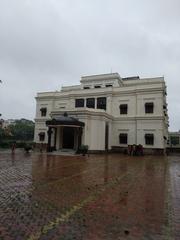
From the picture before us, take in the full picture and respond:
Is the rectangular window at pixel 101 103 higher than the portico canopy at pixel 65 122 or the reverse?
higher

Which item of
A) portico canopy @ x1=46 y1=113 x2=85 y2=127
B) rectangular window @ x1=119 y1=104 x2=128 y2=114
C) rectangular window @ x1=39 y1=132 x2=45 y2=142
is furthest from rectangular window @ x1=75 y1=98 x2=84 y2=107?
portico canopy @ x1=46 y1=113 x2=85 y2=127

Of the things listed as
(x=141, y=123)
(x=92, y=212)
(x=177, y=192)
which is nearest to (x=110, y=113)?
(x=141, y=123)

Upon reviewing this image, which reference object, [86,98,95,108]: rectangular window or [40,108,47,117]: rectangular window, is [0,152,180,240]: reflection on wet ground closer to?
[86,98,95,108]: rectangular window

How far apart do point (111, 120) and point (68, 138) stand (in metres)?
6.97

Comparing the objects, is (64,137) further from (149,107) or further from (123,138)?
(149,107)

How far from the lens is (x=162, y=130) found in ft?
99.9

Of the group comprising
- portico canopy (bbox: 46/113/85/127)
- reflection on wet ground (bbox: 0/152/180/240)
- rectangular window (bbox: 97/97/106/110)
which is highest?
rectangular window (bbox: 97/97/106/110)

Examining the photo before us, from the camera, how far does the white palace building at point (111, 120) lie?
94.4 feet

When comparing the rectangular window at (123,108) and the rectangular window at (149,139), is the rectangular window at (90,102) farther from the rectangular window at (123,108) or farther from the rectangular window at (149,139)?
the rectangular window at (149,139)

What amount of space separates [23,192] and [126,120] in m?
26.8

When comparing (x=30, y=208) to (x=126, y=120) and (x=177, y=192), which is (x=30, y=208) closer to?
(x=177, y=192)

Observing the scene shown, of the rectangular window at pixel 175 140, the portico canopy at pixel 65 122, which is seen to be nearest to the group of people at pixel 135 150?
the portico canopy at pixel 65 122

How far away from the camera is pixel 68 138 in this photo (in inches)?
1204

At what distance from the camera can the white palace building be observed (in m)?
28.8
